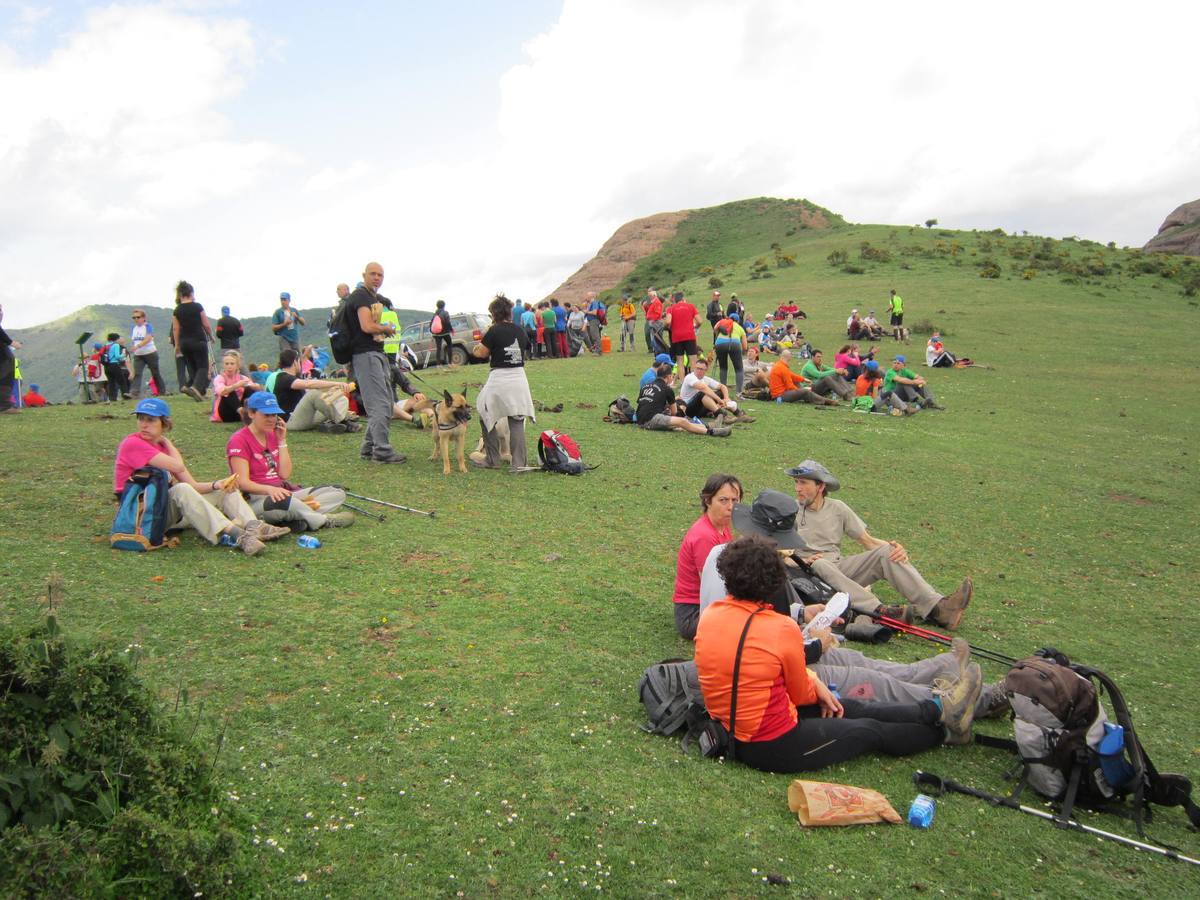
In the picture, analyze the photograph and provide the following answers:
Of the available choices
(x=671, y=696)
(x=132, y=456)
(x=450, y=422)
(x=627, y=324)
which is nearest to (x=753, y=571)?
(x=671, y=696)

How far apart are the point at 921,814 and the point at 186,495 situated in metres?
5.74

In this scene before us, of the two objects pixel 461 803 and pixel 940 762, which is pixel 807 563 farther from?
pixel 461 803

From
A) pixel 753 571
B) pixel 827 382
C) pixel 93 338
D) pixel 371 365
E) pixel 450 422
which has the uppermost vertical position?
pixel 93 338

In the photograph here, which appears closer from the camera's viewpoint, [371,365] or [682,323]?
[371,365]

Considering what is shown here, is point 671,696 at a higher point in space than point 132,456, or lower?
lower

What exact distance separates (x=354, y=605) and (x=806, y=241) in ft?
210

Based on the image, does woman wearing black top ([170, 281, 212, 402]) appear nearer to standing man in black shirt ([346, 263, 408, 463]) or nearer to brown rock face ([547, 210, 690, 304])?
standing man in black shirt ([346, 263, 408, 463])

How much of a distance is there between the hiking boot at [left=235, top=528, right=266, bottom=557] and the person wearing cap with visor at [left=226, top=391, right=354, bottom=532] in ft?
1.55

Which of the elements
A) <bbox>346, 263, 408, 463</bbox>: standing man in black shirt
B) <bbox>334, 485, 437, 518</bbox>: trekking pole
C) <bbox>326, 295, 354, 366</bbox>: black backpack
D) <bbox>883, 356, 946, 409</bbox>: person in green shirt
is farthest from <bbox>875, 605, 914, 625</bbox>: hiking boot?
<bbox>883, 356, 946, 409</bbox>: person in green shirt

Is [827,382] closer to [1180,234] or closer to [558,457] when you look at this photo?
[558,457]

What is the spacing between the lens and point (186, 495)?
655 centimetres

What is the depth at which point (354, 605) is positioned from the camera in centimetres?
560

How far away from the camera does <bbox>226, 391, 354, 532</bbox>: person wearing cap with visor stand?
275 inches

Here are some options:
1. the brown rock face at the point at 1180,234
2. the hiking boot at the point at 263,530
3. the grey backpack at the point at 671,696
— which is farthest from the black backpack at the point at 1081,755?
the brown rock face at the point at 1180,234
